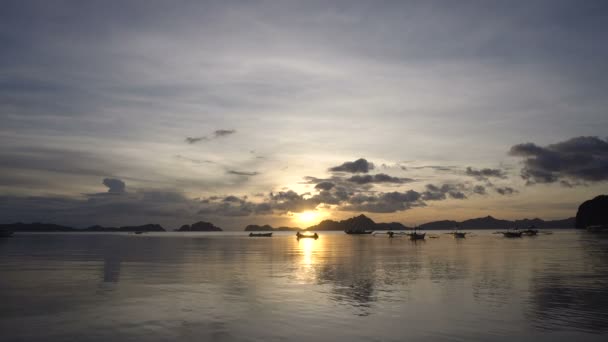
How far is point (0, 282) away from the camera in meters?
47.6

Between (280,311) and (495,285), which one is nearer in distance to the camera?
(280,311)

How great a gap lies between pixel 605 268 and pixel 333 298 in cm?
4607

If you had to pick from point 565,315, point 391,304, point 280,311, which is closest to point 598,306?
point 565,315

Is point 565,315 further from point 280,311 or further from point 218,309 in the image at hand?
point 218,309

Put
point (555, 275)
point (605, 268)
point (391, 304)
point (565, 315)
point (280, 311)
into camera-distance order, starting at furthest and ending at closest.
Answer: point (605, 268), point (555, 275), point (391, 304), point (280, 311), point (565, 315)

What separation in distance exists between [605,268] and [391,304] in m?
44.1

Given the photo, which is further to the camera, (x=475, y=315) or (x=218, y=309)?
(x=218, y=309)

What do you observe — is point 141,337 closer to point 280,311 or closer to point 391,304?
point 280,311

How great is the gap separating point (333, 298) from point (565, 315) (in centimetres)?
1689

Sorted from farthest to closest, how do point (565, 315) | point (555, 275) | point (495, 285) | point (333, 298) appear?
point (555, 275) < point (495, 285) < point (333, 298) < point (565, 315)

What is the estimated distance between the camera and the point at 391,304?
34438 millimetres

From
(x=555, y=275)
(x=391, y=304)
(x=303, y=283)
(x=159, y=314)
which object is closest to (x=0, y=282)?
(x=159, y=314)

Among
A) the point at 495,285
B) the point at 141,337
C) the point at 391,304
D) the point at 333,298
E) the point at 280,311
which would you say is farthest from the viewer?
the point at 495,285

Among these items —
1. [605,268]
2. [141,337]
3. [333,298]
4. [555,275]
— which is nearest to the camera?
[141,337]
